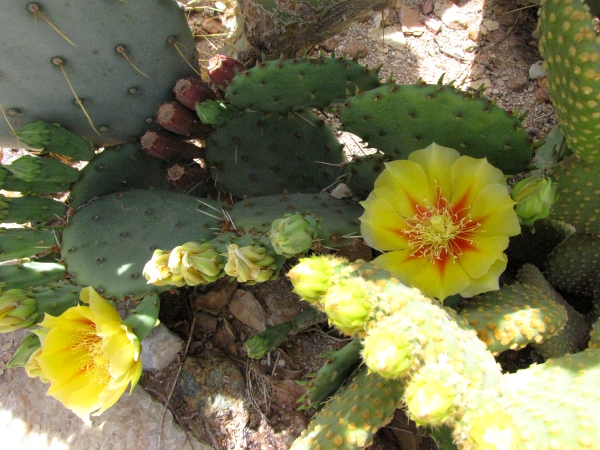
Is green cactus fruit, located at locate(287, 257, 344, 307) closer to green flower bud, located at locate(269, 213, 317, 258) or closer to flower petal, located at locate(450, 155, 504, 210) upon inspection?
green flower bud, located at locate(269, 213, 317, 258)

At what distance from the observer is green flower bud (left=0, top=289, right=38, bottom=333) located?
1.04m

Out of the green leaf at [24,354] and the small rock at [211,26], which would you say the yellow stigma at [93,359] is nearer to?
the green leaf at [24,354]

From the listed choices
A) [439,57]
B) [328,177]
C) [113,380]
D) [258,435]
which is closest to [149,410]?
[258,435]

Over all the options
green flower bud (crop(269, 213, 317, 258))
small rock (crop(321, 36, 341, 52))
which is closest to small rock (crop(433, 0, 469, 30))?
small rock (crop(321, 36, 341, 52))

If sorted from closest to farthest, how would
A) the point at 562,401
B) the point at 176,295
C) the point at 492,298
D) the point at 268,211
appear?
the point at 562,401 → the point at 492,298 → the point at 268,211 → the point at 176,295

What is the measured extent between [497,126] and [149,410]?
50.8 inches

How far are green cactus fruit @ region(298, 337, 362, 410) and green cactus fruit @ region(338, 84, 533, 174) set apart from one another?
511 mm

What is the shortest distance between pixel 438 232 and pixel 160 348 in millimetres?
962

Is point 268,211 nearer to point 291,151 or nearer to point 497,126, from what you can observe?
point 291,151

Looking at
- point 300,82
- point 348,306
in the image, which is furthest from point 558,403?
point 300,82

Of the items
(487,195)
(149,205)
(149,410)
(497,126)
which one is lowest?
(149,410)

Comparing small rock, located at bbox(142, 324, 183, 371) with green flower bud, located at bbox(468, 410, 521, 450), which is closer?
green flower bud, located at bbox(468, 410, 521, 450)

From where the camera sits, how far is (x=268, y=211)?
1.25 meters

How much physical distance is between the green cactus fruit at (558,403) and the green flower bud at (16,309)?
102 cm
